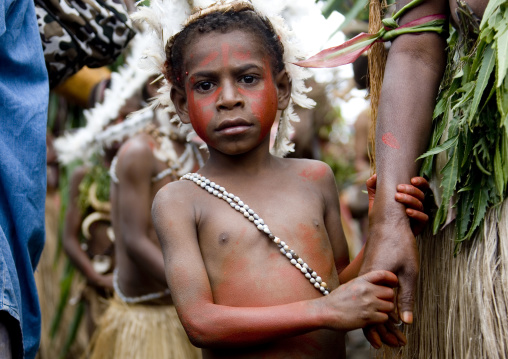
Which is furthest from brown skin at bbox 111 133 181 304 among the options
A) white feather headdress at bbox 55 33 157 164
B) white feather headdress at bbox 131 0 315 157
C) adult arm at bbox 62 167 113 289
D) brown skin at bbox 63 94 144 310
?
white feather headdress at bbox 131 0 315 157

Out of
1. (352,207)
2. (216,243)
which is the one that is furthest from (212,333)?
(352,207)

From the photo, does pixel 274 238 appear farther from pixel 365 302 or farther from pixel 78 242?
pixel 78 242

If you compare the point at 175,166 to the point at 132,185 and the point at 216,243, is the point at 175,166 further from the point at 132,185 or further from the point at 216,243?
the point at 216,243

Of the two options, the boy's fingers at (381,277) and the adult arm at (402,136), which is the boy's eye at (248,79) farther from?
the boy's fingers at (381,277)

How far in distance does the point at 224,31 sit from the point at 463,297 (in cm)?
97

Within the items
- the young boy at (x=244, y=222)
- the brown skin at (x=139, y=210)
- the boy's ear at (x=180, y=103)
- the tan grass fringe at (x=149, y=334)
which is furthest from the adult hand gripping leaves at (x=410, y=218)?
the tan grass fringe at (x=149, y=334)

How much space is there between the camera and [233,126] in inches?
70.9

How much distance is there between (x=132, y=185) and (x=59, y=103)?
9.10ft

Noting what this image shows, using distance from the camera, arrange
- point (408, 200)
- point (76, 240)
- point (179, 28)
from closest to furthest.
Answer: point (408, 200)
point (179, 28)
point (76, 240)

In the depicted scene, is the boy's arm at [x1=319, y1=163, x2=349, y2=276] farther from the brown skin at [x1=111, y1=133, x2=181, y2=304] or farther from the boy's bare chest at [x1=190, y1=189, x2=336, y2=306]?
the brown skin at [x1=111, y1=133, x2=181, y2=304]

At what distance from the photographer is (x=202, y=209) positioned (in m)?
1.82

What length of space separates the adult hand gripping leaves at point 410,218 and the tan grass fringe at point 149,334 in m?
1.93

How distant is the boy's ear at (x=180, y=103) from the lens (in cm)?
199

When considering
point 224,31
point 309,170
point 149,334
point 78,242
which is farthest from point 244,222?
point 78,242
